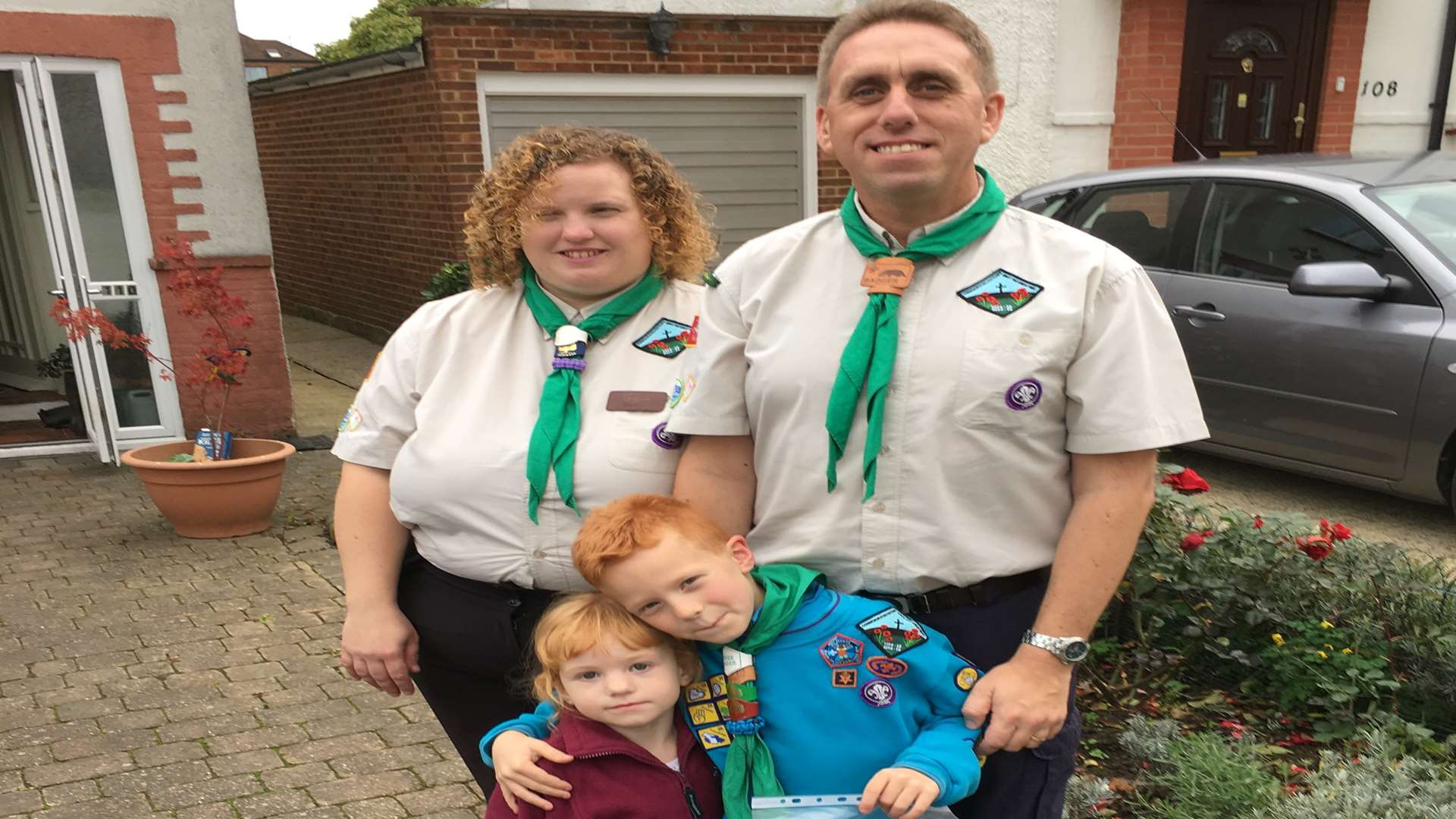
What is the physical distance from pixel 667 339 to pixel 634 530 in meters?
0.54

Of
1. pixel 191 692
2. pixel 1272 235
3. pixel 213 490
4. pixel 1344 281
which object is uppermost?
pixel 1272 235

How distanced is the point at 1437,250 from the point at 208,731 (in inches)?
204

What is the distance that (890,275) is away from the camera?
1825mm

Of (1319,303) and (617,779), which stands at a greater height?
(1319,303)

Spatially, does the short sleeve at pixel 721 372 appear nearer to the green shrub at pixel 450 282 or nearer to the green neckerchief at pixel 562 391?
the green neckerchief at pixel 562 391

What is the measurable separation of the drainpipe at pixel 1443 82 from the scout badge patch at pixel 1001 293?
36.3 ft

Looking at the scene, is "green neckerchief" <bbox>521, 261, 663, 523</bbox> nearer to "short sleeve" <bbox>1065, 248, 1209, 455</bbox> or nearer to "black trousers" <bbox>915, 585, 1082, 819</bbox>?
"black trousers" <bbox>915, 585, 1082, 819</bbox>

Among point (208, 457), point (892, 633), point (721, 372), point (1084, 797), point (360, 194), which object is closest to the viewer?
point (892, 633)

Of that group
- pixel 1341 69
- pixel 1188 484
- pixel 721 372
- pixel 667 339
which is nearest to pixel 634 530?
pixel 721 372

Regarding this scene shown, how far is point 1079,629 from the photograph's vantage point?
1784 mm

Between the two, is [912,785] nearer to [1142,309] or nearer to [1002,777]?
[1002,777]

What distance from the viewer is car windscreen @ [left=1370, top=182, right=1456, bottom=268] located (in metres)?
5.11

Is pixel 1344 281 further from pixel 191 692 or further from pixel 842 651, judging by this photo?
pixel 191 692

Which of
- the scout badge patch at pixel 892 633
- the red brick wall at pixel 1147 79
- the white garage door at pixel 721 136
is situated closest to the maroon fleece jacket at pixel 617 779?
the scout badge patch at pixel 892 633
